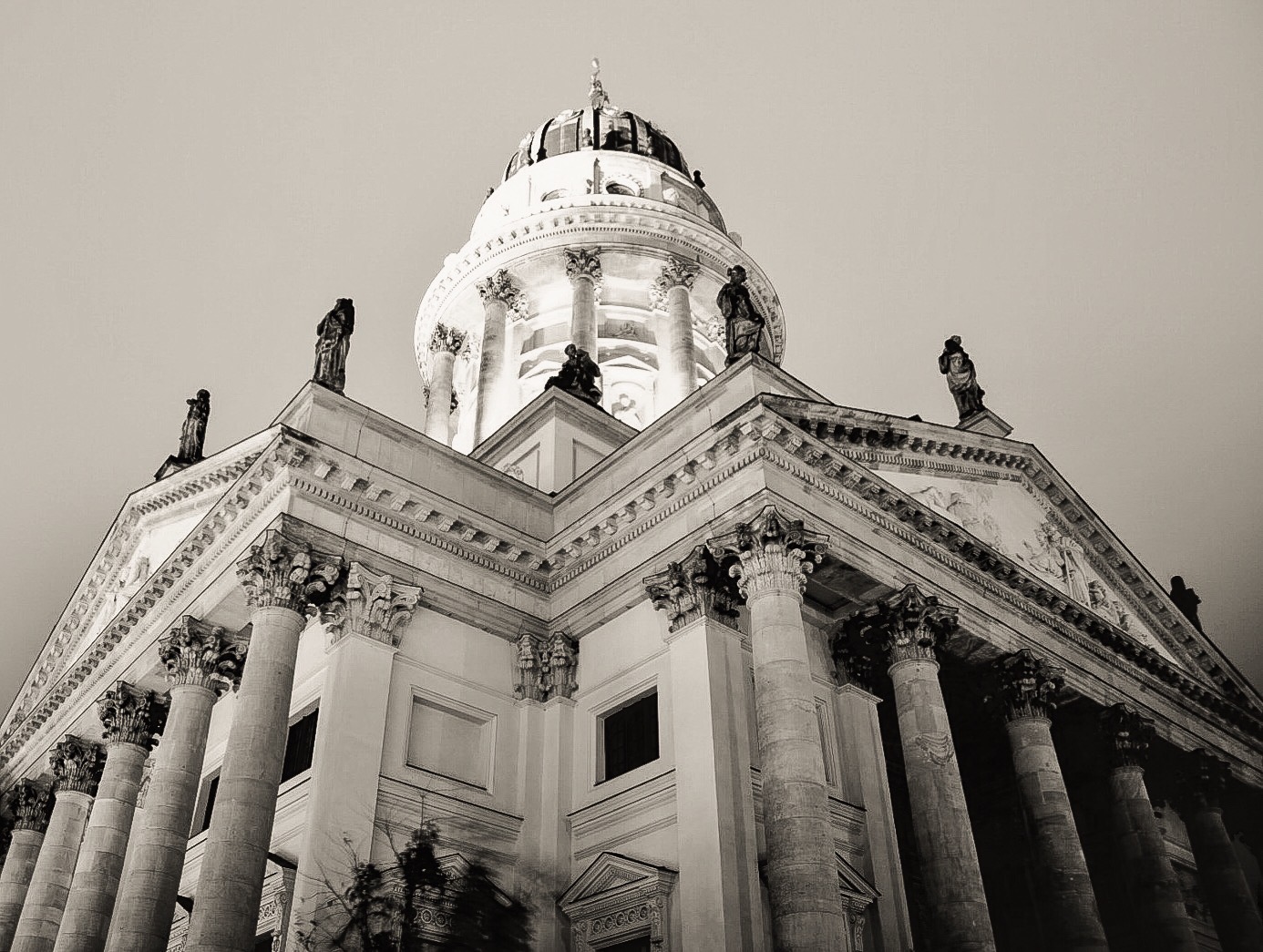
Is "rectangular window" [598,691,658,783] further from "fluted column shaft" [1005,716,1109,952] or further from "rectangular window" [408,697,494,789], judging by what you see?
"fluted column shaft" [1005,716,1109,952]

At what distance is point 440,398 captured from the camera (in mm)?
39375

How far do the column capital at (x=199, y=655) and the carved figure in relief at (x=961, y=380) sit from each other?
58.9 feet

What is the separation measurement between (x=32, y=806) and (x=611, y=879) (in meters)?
17.6

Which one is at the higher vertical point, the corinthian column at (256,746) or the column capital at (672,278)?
the column capital at (672,278)

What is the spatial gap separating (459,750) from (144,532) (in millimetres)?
11274

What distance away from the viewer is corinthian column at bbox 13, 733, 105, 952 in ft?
77.8

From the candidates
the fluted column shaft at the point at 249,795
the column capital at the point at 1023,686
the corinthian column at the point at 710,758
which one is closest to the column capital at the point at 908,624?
the column capital at the point at 1023,686

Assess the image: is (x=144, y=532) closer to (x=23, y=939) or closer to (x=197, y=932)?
(x=23, y=939)

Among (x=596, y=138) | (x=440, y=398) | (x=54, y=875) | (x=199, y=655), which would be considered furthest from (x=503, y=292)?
(x=54, y=875)

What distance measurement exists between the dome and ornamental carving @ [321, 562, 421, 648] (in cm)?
2928

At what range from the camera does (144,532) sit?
26.0 meters

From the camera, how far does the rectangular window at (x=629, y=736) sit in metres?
18.9

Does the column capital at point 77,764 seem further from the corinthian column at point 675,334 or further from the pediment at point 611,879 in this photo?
the corinthian column at point 675,334

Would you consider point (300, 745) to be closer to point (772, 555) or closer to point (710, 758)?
point (710, 758)
